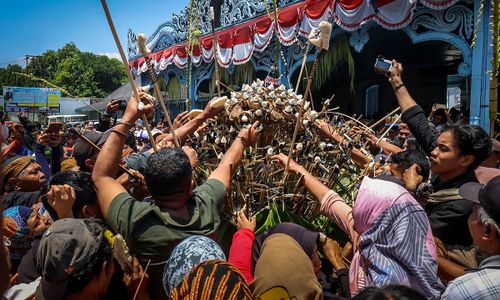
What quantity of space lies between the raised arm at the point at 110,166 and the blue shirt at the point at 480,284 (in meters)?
1.42

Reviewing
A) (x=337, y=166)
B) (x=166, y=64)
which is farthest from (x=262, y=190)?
(x=166, y=64)

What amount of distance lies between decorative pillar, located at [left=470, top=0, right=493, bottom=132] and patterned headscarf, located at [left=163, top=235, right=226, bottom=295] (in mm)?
5593

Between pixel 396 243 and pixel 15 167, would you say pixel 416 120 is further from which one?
pixel 15 167

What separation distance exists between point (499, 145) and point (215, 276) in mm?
3161

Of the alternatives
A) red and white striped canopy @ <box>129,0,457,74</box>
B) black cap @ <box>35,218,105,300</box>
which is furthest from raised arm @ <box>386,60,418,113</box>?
black cap @ <box>35,218,105,300</box>

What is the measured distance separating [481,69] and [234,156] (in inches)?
207

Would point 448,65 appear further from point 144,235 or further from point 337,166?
point 144,235

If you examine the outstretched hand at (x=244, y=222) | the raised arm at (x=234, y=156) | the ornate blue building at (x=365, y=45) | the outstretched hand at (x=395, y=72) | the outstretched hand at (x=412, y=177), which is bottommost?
the outstretched hand at (x=244, y=222)

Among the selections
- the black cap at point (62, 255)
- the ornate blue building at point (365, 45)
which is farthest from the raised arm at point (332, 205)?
the ornate blue building at point (365, 45)

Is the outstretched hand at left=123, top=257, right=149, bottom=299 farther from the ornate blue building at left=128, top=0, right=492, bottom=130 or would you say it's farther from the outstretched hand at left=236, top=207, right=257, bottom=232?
the ornate blue building at left=128, top=0, right=492, bottom=130

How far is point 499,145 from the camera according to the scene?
11.2 feet

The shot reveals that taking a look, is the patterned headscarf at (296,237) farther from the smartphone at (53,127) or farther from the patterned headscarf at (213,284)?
the smartphone at (53,127)

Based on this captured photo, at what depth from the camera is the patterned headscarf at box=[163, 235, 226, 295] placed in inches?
55.1

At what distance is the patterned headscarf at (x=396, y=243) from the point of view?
1.54 metres
